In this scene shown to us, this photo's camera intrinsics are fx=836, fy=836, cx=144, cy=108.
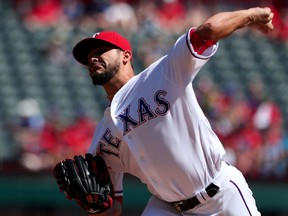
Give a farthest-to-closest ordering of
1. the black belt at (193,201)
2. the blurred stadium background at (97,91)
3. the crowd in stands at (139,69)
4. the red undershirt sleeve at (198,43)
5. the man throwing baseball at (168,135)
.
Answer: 1. the crowd in stands at (139,69)
2. the blurred stadium background at (97,91)
3. the black belt at (193,201)
4. the man throwing baseball at (168,135)
5. the red undershirt sleeve at (198,43)

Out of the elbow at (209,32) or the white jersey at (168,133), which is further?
the white jersey at (168,133)

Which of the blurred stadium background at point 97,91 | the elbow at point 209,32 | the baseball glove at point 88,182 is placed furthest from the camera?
the blurred stadium background at point 97,91

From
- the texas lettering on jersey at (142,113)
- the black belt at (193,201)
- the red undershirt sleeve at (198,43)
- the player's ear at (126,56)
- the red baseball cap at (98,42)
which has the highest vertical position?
the red baseball cap at (98,42)

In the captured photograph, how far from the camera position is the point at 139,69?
12.1m

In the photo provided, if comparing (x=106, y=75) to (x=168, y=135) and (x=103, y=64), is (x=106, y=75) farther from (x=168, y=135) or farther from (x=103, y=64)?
(x=168, y=135)

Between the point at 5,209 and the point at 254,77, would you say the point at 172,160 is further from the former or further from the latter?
the point at 254,77

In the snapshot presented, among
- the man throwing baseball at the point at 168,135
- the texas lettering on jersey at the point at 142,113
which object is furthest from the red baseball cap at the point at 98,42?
the texas lettering on jersey at the point at 142,113

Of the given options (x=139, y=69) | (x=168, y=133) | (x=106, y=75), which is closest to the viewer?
(x=168, y=133)

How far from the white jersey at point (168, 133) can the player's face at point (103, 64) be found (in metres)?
0.15

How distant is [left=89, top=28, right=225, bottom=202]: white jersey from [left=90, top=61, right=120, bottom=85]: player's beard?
5.5 inches

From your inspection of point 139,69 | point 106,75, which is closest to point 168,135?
point 106,75

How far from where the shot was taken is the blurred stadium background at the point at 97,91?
349 inches

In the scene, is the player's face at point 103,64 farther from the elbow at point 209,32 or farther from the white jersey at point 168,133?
the elbow at point 209,32

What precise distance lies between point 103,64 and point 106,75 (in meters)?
0.07
